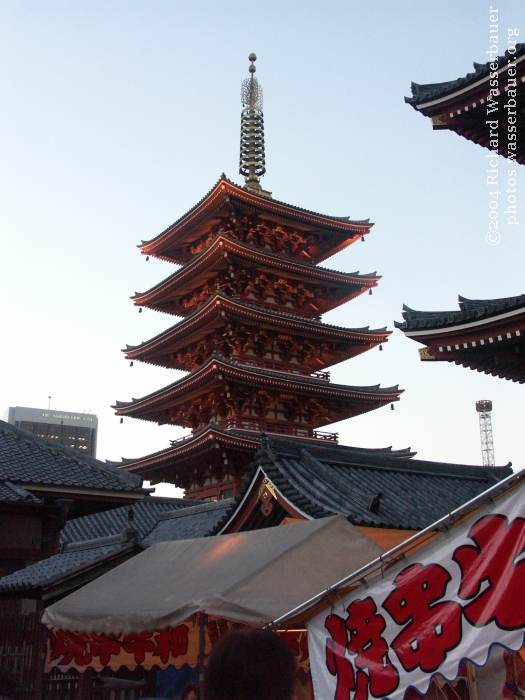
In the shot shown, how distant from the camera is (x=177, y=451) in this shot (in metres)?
26.9

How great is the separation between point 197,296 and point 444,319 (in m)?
21.7

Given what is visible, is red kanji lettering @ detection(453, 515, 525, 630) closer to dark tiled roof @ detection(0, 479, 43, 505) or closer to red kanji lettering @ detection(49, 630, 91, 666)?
red kanji lettering @ detection(49, 630, 91, 666)

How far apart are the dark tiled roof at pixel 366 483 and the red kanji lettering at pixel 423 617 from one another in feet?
16.4

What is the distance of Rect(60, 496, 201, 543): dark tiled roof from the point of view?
2178 centimetres

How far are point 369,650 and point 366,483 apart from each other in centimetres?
798

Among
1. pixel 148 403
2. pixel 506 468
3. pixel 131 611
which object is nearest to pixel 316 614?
pixel 131 611

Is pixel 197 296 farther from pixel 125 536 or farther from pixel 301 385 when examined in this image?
pixel 125 536

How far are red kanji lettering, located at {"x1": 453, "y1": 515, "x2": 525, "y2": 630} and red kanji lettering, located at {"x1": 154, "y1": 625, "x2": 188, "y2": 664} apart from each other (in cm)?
448

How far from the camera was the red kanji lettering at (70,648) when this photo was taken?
8.97m

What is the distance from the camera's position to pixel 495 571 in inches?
172

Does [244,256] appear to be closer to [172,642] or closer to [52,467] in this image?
[52,467]

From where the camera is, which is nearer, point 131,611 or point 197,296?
point 131,611

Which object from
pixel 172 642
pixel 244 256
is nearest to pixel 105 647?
pixel 172 642

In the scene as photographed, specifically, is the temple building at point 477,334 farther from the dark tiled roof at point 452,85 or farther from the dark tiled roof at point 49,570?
the dark tiled roof at point 49,570
